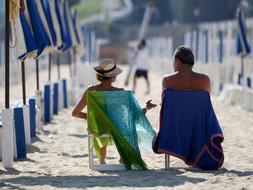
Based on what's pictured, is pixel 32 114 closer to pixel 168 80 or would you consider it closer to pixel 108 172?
pixel 108 172

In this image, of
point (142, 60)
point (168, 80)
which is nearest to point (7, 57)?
point (168, 80)

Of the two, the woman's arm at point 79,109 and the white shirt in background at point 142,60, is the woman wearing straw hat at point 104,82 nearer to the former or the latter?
the woman's arm at point 79,109

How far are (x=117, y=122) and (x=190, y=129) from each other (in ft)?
2.31

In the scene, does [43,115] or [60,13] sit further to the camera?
[60,13]

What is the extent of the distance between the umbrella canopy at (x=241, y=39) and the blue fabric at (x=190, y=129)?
12.2m

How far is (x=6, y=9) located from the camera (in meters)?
9.02

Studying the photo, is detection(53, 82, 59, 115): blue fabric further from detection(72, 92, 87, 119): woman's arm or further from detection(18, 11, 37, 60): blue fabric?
detection(72, 92, 87, 119): woman's arm

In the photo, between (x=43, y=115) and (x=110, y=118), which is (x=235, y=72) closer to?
(x=43, y=115)

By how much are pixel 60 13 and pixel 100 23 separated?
254ft

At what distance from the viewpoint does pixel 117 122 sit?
28.1ft

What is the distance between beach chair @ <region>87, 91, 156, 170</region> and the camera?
852 centimetres

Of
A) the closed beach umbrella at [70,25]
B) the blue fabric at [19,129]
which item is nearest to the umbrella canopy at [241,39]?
the closed beach umbrella at [70,25]

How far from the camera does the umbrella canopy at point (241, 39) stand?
20453 millimetres

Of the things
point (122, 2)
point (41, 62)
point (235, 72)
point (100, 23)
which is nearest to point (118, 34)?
point (100, 23)
